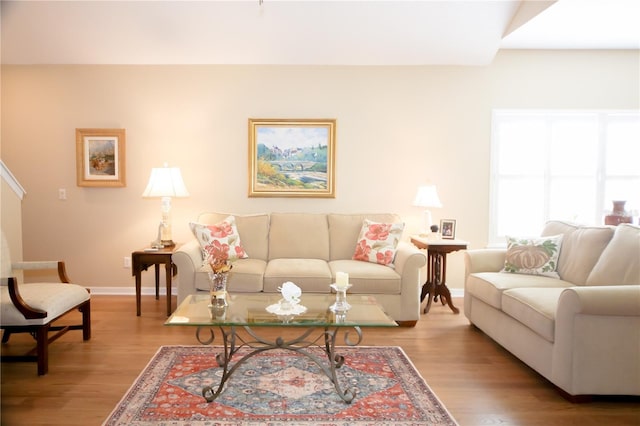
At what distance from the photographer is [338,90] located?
5.19m

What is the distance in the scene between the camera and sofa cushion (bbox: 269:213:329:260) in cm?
484

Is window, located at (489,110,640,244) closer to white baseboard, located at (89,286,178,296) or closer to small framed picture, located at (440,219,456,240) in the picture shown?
small framed picture, located at (440,219,456,240)

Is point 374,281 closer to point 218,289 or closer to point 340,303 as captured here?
point 340,303

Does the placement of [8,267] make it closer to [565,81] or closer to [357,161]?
[357,161]

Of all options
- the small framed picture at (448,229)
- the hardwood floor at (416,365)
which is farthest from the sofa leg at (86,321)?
the small framed picture at (448,229)

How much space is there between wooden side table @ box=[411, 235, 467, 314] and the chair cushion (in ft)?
10.1

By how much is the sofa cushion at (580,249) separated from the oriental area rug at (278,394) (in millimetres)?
1521

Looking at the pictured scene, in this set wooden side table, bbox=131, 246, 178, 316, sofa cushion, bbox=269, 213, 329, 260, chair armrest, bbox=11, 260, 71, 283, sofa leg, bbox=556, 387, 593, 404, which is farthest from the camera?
sofa cushion, bbox=269, 213, 329, 260

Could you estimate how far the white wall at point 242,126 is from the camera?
5.14 metres

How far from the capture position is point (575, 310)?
8.77 feet

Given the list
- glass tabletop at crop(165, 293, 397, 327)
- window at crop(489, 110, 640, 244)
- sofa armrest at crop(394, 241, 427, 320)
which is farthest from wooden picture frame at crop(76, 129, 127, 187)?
window at crop(489, 110, 640, 244)

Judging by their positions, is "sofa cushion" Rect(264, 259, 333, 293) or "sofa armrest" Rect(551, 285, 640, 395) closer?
"sofa armrest" Rect(551, 285, 640, 395)

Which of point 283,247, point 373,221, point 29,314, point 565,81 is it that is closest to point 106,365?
point 29,314

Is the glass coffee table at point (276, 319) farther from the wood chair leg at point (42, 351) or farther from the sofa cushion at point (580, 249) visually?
the sofa cushion at point (580, 249)
